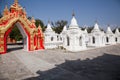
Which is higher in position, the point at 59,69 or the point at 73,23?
the point at 73,23

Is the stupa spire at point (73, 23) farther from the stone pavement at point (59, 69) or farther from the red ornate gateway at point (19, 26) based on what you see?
the stone pavement at point (59, 69)

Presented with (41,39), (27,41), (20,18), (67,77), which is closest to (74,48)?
(41,39)

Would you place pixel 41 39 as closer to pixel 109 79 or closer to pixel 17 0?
pixel 17 0

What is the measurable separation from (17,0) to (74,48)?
11.8 meters

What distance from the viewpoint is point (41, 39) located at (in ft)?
63.4

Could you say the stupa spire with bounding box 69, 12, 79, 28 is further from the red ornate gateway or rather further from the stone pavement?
the stone pavement

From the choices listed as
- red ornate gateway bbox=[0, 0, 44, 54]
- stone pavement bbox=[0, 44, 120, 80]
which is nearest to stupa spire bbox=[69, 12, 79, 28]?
red ornate gateway bbox=[0, 0, 44, 54]

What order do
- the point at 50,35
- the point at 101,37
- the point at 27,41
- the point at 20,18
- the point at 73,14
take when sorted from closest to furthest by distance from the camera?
the point at 20,18 → the point at 27,41 → the point at 73,14 → the point at 101,37 → the point at 50,35

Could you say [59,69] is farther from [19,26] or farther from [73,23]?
[73,23]

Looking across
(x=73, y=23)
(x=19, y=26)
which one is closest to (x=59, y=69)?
(x=19, y=26)

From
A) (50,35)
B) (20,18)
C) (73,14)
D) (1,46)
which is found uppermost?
(73,14)

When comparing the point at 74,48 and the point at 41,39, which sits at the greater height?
the point at 41,39

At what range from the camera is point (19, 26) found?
701 inches

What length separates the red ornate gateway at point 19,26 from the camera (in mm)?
15008
